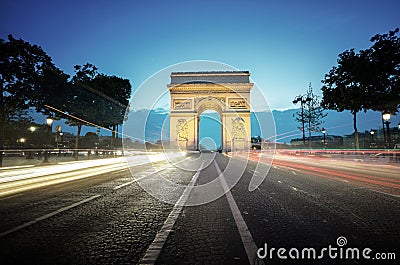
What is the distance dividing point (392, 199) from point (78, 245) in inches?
239

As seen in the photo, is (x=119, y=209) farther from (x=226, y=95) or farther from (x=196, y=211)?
(x=226, y=95)

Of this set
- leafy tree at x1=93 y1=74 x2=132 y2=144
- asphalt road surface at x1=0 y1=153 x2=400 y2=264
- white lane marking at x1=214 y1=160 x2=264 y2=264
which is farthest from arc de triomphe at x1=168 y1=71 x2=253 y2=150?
white lane marking at x1=214 y1=160 x2=264 y2=264

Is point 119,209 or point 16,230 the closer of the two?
point 16,230

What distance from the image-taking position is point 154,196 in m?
6.01

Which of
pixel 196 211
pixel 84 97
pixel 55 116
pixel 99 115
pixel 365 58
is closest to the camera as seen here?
pixel 196 211

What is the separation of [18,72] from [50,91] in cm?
315

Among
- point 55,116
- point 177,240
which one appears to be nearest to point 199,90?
point 55,116

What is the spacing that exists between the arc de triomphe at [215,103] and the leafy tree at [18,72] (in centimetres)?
3200

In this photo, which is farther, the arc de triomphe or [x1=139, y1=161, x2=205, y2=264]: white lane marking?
the arc de triomphe

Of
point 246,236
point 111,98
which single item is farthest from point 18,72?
point 246,236

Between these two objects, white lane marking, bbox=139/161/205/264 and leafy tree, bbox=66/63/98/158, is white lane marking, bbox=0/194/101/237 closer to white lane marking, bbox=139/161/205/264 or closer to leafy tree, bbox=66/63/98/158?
white lane marking, bbox=139/161/205/264

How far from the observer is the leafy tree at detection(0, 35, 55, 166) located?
49.9 feet

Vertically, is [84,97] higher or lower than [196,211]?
higher

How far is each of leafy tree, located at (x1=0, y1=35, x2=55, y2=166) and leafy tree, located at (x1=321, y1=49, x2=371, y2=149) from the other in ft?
75.2
